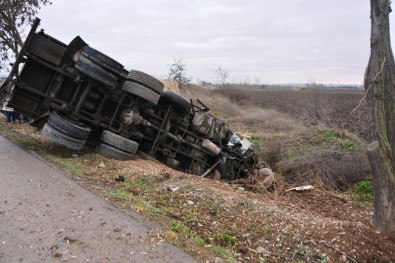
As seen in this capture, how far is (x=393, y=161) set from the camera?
5926 mm

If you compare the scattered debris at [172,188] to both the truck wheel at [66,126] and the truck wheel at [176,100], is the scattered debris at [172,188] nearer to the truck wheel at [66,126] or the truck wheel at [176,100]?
the truck wheel at [66,126]

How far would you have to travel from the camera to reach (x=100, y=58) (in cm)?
820

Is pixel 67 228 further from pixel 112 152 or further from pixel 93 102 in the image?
pixel 93 102

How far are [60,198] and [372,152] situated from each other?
4.70 meters

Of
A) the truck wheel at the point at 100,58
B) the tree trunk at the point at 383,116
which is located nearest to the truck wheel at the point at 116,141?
the truck wheel at the point at 100,58

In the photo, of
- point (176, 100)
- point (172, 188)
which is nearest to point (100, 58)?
point (176, 100)

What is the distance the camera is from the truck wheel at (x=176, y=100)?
31.1ft

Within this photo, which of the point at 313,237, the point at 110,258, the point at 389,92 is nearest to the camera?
the point at 110,258

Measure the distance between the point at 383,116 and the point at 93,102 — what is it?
236 inches

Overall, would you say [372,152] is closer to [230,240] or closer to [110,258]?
[230,240]

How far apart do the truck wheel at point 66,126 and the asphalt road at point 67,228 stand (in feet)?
5.87

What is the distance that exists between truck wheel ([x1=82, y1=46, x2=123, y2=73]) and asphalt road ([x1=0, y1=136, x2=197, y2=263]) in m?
2.94

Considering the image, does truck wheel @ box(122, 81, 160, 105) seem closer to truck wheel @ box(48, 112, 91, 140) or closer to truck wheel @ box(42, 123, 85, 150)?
truck wheel @ box(48, 112, 91, 140)

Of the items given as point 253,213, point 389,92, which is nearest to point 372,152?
point 389,92
